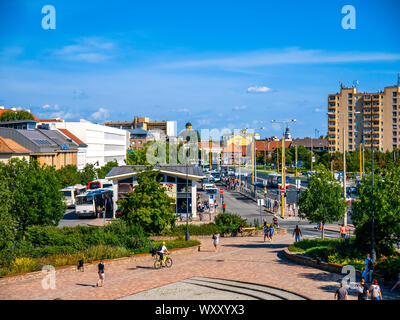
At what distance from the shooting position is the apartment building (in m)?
130

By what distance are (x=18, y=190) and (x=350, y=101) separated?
118804mm

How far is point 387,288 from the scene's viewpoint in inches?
787

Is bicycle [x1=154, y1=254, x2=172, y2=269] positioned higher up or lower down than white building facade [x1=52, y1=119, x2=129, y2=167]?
lower down

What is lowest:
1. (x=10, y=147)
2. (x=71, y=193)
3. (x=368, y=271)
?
(x=368, y=271)

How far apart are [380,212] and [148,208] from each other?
15.2 meters

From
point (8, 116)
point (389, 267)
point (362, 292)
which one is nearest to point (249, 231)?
point (389, 267)

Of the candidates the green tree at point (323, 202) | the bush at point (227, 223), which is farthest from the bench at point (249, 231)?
the green tree at point (323, 202)

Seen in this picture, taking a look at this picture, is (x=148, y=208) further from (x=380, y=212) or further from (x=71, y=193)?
(x=71, y=193)

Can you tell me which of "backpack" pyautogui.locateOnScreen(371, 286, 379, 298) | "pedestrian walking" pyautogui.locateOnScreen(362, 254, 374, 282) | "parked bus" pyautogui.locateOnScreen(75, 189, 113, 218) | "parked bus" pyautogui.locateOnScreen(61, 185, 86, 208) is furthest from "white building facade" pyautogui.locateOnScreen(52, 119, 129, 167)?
"backpack" pyautogui.locateOnScreen(371, 286, 379, 298)

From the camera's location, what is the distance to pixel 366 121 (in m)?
129

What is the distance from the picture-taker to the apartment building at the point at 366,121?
130 metres

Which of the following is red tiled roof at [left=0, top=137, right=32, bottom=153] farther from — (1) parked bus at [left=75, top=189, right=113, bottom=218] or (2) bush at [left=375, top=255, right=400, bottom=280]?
(2) bush at [left=375, top=255, right=400, bottom=280]

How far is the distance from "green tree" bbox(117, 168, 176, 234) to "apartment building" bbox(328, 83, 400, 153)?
346 ft
